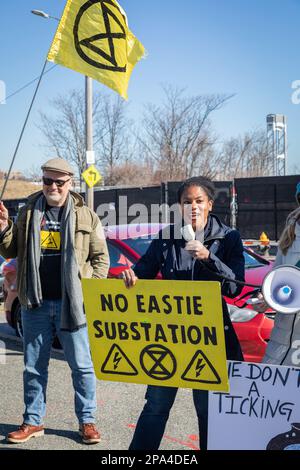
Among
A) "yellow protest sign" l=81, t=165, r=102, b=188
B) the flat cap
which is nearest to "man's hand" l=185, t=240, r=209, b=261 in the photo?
the flat cap

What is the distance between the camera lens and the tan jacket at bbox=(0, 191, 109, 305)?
406cm

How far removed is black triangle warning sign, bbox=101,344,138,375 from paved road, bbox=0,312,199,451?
1.10m

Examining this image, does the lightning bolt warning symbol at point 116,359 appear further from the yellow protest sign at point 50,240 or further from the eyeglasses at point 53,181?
the eyeglasses at point 53,181

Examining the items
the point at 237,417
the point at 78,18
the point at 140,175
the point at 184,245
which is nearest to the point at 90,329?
the point at 184,245

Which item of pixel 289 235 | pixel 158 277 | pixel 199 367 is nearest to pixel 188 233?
pixel 289 235

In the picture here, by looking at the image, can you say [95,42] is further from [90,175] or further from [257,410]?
[90,175]

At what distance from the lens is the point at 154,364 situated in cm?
299

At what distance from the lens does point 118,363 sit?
121 inches

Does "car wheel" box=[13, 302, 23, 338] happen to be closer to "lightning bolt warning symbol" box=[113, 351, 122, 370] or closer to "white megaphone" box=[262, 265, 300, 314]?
"lightning bolt warning symbol" box=[113, 351, 122, 370]

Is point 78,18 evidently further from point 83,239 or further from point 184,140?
point 184,140

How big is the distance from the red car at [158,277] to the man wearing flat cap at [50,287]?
5.33ft

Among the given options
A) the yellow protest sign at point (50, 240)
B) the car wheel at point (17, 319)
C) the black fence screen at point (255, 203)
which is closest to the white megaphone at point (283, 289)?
the yellow protest sign at point (50, 240)

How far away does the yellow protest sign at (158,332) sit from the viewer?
2850 mm

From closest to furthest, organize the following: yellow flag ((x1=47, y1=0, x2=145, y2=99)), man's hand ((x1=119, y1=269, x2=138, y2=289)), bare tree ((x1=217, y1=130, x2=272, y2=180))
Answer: man's hand ((x1=119, y1=269, x2=138, y2=289)) < yellow flag ((x1=47, y1=0, x2=145, y2=99)) < bare tree ((x1=217, y1=130, x2=272, y2=180))
